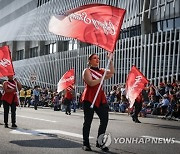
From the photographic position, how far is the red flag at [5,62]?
12555mm

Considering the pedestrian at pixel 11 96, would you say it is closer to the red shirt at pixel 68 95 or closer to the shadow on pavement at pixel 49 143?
the shadow on pavement at pixel 49 143

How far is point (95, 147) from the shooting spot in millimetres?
7578

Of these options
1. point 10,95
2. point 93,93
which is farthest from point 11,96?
point 93,93

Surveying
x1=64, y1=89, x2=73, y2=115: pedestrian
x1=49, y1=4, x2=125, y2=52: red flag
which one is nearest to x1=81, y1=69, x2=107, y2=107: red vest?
x1=49, y1=4, x2=125, y2=52: red flag

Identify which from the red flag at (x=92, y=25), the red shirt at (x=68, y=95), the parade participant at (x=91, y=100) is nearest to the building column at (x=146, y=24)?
the red shirt at (x=68, y=95)

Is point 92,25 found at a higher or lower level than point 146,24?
lower

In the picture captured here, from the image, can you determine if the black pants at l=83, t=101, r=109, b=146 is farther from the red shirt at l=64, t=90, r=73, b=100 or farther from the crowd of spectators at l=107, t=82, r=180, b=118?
the red shirt at l=64, t=90, r=73, b=100

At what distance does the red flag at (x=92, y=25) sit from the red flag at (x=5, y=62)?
15.0 ft

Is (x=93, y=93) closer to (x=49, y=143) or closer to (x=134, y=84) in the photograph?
(x=49, y=143)

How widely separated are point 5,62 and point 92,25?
542 centimetres

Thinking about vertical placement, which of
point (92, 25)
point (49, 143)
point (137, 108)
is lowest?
point (49, 143)

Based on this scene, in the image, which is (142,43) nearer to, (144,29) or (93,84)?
(144,29)

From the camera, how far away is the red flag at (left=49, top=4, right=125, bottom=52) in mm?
8047

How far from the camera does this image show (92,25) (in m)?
8.15
